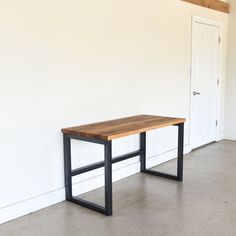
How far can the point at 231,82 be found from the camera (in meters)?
6.34

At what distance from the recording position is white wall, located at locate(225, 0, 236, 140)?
6156mm

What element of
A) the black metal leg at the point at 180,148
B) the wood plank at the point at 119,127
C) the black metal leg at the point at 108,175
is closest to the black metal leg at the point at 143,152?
Answer: the wood plank at the point at 119,127

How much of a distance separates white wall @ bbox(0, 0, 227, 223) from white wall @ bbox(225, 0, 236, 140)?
1.77 m

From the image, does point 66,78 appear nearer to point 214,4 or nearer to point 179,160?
point 179,160

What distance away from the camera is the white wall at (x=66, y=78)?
305cm

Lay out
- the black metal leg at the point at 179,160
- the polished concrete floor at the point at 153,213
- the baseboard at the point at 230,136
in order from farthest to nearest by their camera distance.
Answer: the baseboard at the point at 230,136 < the black metal leg at the point at 179,160 < the polished concrete floor at the point at 153,213

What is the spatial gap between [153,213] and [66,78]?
1.61 meters

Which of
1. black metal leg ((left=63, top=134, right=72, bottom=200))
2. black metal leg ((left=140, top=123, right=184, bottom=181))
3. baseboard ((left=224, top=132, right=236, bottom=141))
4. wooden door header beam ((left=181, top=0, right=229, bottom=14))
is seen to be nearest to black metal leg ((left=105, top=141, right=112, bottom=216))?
black metal leg ((left=63, top=134, right=72, bottom=200))

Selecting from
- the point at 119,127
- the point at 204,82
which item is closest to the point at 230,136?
the point at 204,82

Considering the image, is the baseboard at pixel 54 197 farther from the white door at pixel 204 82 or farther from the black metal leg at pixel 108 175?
the white door at pixel 204 82

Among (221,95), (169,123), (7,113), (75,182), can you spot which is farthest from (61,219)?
(221,95)

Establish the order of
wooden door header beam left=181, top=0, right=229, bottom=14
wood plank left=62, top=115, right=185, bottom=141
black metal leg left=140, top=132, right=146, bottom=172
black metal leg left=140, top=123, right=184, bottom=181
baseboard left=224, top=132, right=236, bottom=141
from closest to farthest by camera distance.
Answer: wood plank left=62, top=115, right=185, bottom=141
black metal leg left=140, top=123, right=184, bottom=181
black metal leg left=140, top=132, right=146, bottom=172
wooden door header beam left=181, top=0, right=229, bottom=14
baseboard left=224, top=132, right=236, bottom=141

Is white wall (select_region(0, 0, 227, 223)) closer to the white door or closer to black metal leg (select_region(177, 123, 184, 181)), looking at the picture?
black metal leg (select_region(177, 123, 184, 181))

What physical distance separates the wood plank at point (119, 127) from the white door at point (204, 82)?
1671 millimetres
